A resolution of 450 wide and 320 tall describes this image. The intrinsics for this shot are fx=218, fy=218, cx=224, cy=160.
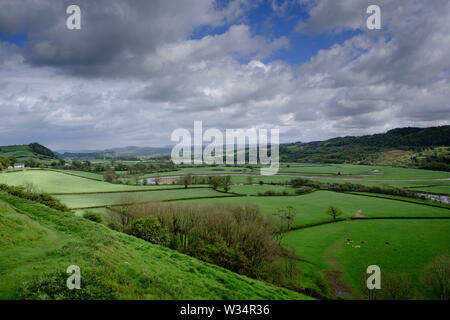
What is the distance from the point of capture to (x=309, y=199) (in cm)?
8706

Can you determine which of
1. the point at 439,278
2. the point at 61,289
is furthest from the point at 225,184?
the point at 61,289

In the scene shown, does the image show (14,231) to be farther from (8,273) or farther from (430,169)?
(430,169)

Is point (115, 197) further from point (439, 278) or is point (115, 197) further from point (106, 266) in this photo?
point (439, 278)

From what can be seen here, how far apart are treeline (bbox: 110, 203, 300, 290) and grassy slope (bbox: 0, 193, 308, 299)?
262 inches

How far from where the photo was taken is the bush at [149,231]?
33750 mm

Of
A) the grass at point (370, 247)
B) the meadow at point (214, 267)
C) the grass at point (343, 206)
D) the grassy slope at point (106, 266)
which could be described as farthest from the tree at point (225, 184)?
the grassy slope at point (106, 266)

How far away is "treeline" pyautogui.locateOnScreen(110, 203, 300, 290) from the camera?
28172mm

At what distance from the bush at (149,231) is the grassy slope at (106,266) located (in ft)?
35.8

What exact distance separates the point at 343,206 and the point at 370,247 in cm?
3366

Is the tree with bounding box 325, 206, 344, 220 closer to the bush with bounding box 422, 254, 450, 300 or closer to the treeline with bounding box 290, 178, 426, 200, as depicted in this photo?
the bush with bounding box 422, 254, 450, 300
